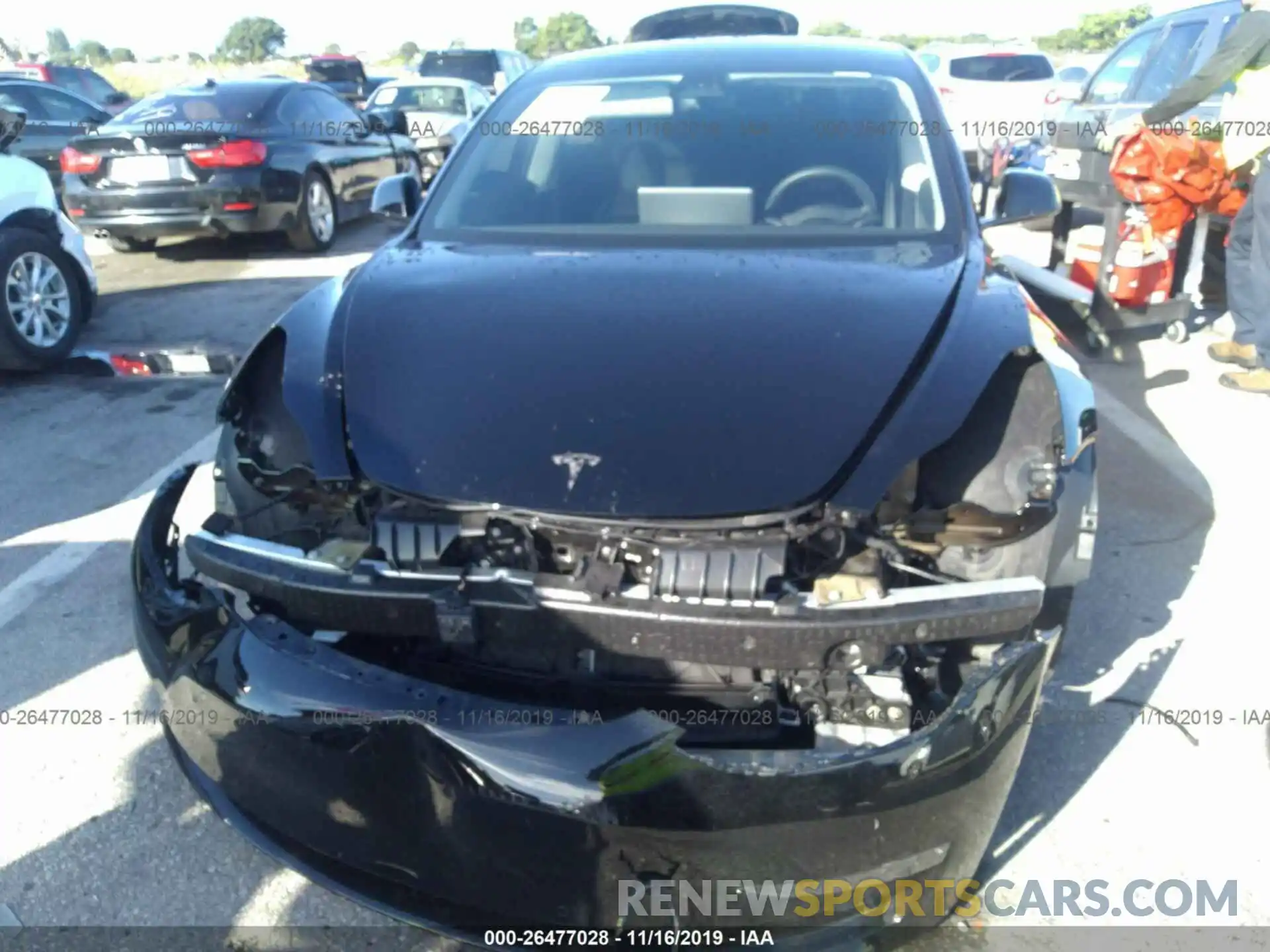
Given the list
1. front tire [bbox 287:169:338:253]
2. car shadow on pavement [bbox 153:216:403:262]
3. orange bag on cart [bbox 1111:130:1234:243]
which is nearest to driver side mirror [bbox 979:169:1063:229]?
orange bag on cart [bbox 1111:130:1234:243]

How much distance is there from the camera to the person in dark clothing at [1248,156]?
5.19 meters

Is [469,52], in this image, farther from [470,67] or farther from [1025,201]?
[1025,201]

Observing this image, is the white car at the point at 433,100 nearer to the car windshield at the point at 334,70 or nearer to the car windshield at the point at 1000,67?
the car windshield at the point at 1000,67

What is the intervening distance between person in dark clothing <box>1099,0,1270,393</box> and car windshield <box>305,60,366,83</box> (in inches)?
855

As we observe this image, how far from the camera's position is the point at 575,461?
2.08 meters

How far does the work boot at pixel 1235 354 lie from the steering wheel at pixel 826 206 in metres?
3.53

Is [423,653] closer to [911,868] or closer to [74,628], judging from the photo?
[911,868]

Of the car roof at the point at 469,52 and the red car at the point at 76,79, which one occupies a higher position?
the car roof at the point at 469,52

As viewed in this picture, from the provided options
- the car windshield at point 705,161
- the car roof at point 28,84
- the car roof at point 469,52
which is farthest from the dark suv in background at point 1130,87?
the car roof at point 469,52

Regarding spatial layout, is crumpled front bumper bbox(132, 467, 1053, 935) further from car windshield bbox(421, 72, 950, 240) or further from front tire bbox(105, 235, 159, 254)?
front tire bbox(105, 235, 159, 254)

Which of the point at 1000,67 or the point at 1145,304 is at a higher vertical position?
the point at 1000,67

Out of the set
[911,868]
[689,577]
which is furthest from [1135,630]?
[689,577]

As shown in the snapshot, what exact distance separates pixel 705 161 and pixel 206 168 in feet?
20.7

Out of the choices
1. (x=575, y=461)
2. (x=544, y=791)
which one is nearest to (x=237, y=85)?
(x=575, y=461)
